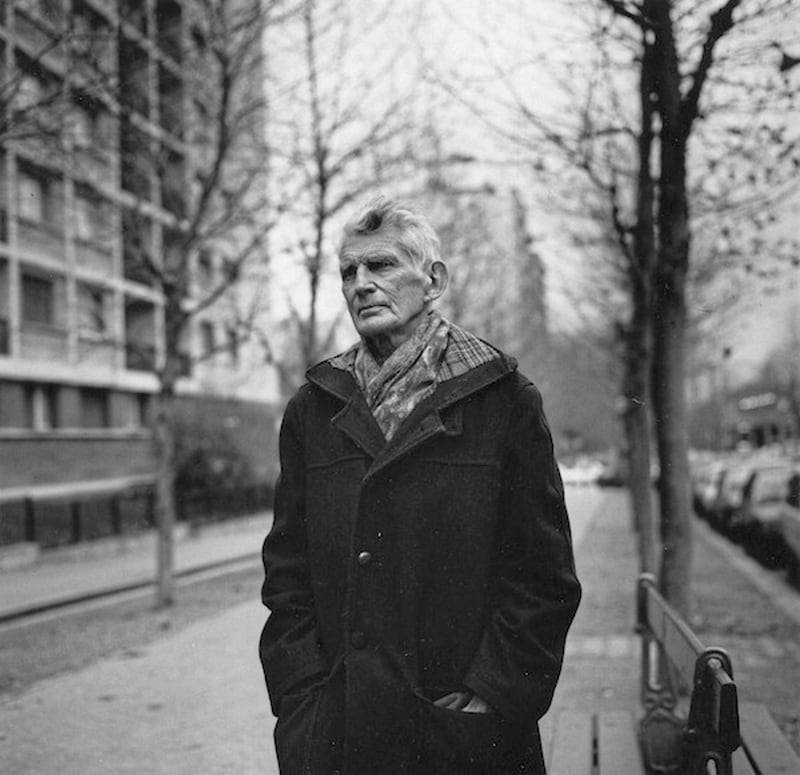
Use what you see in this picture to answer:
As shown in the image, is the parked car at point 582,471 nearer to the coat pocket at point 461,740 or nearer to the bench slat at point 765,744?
the bench slat at point 765,744

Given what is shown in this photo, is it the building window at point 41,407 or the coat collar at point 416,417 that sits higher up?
the building window at point 41,407

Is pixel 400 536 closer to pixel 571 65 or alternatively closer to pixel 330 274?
pixel 571 65

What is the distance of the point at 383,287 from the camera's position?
278cm

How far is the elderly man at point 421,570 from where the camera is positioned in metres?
2.56

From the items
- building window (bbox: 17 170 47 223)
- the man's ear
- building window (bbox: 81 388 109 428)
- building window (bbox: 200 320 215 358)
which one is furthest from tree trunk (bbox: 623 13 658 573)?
building window (bbox: 200 320 215 358)

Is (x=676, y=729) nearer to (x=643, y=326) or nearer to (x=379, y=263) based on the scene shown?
(x=379, y=263)

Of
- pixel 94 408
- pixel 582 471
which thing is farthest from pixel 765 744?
pixel 582 471

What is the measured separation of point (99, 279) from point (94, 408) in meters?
3.85

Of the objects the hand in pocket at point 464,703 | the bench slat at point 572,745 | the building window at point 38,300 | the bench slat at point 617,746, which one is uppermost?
the building window at point 38,300

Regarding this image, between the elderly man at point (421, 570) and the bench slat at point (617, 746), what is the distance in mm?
2127

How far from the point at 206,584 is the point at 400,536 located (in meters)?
14.6

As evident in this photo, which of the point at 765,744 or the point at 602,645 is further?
the point at 602,645

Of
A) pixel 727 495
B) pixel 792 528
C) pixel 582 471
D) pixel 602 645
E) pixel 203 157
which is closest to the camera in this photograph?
pixel 602 645

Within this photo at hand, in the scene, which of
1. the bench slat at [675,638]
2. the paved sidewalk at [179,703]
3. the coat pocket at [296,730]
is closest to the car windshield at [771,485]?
the paved sidewalk at [179,703]
